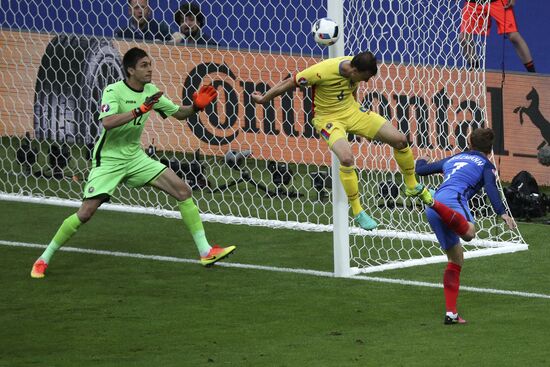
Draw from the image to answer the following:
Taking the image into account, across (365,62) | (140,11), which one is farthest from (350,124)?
(140,11)

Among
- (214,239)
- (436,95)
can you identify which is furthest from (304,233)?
(436,95)

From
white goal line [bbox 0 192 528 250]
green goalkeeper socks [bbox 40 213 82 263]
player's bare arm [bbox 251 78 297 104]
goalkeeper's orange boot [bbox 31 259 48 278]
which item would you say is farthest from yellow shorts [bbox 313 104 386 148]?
goalkeeper's orange boot [bbox 31 259 48 278]

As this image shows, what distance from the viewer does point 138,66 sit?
12664 mm

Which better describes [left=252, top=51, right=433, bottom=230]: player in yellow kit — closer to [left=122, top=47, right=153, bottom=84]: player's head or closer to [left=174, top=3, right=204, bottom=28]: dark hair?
[left=122, top=47, right=153, bottom=84]: player's head

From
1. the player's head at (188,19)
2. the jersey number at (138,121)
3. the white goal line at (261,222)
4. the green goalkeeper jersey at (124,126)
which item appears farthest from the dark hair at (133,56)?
the player's head at (188,19)

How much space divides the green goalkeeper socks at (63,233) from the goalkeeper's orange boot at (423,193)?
285cm

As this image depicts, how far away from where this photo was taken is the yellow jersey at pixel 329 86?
12352 millimetres

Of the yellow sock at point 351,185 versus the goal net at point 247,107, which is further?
the goal net at point 247,107

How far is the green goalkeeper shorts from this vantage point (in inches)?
501

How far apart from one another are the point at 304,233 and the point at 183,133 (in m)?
3.10

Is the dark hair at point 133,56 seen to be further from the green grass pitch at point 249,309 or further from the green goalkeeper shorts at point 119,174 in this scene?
the green grass pitch at point 249,309

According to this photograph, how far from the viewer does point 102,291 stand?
478 inches

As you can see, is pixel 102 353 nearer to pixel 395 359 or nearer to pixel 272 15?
pixel 395 359

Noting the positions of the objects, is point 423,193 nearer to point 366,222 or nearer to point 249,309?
point 366,222
